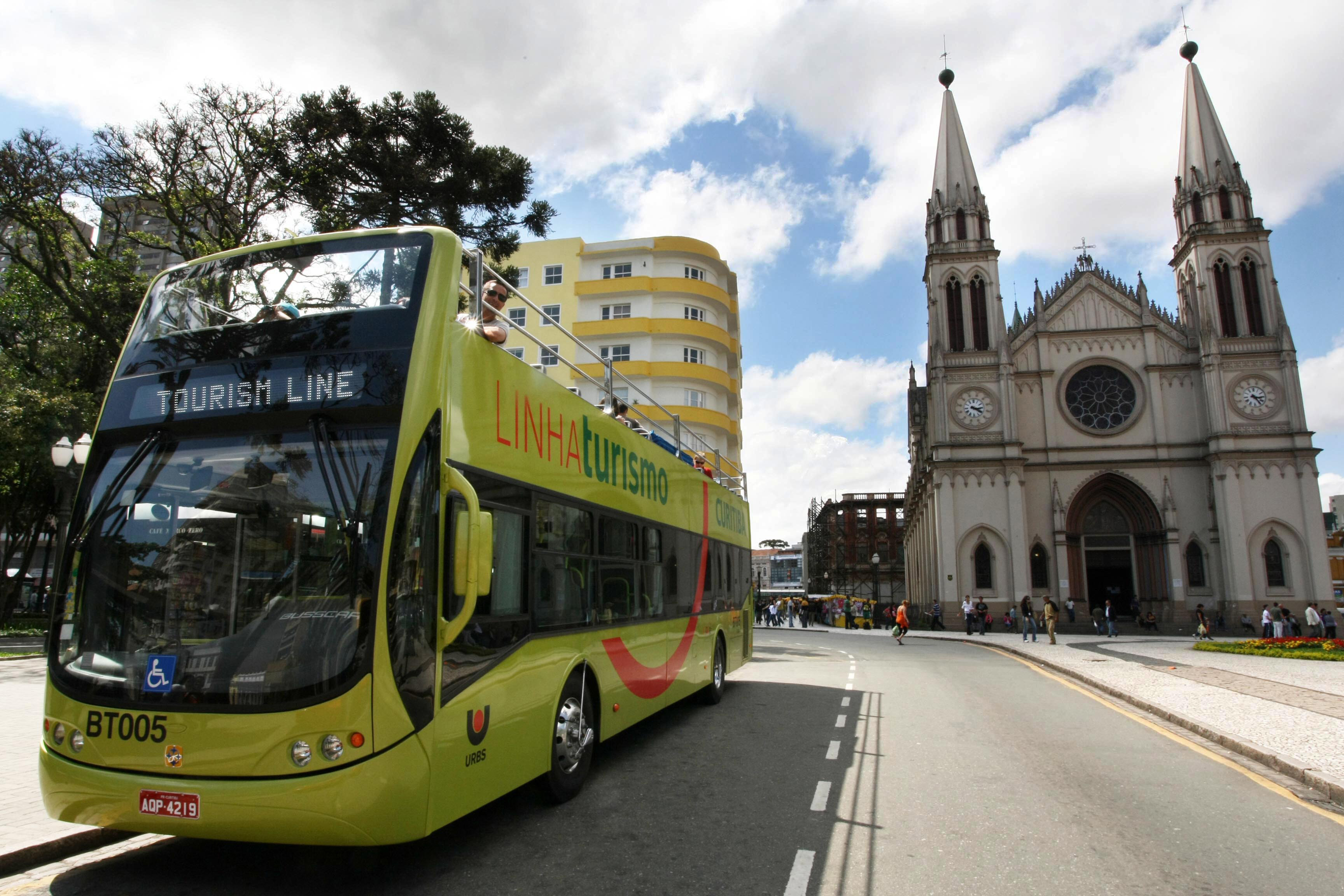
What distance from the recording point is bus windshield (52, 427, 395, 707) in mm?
4203

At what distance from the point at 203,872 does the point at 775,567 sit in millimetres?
179364

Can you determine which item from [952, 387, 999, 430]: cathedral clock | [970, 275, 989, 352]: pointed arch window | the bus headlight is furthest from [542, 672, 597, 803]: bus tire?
[970, 275, 989, 352]: pointed arch window

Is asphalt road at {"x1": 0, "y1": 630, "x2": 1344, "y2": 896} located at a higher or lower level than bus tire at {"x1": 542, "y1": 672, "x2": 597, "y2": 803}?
lower

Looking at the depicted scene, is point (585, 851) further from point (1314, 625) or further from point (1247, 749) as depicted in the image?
point (1314, 625)

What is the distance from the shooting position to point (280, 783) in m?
4.08

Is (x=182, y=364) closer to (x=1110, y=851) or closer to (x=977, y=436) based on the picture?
(x=1110, y=851)

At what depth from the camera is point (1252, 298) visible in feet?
144

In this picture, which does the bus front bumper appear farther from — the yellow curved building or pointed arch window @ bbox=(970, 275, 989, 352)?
pointed arch window @ bbox=(970, 275, 989, 352)

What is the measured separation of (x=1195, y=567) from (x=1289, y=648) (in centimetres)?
2364

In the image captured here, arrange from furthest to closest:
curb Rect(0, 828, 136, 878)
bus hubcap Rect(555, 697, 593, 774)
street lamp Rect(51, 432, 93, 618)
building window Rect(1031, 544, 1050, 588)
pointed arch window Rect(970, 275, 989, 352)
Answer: pointed arch window Rect(970, 275, 989, 352) < building window Rect(1031, 544, 1050, 588) < bus hubcap Rect(555, 697, 593, 774) < street lamp Rect(51, 432, 93, 618) < curb Rect(0, 828, 136, 878)

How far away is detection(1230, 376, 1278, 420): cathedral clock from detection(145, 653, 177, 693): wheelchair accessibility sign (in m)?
49.9

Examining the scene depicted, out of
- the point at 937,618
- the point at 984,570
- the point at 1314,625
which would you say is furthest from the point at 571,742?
the point at 984,570

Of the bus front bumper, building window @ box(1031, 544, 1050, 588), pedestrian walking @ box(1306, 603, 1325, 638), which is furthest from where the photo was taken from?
building window @ box(1031, 544, 1050, 588)

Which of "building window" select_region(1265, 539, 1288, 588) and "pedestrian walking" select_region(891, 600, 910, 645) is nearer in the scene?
"pedestrian walking" select_region(891, 600, 910, 645)
